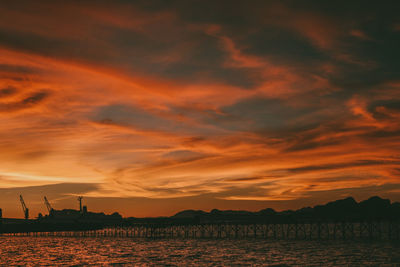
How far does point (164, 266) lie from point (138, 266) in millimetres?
4162

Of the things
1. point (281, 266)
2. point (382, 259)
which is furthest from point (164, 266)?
point (382, 259)

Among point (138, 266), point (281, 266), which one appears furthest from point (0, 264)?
point (281, 266)

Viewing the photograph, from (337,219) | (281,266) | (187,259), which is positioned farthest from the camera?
(337,219)

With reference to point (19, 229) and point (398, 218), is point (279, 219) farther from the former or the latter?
point (19, 229)

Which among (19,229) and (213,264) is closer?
(213,264)

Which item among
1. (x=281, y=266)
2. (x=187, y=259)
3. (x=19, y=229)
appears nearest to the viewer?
(x=281, y=266)

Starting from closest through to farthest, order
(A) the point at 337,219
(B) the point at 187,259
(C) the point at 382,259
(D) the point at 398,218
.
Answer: (C) the point at 382,259 < (B) the point at 187,259 < (D) the point at 398,218 < (A) the point at 337,219

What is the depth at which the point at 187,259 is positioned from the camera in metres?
72.9

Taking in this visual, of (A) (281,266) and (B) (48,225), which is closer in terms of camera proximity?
(A) (281,266)

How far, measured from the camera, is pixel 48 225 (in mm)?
198875

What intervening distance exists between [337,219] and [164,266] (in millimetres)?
65043

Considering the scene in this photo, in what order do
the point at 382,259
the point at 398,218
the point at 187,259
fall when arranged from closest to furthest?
the point at 382,259 < the point at 187,259 < the point at 398,218

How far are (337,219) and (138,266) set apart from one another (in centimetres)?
6761

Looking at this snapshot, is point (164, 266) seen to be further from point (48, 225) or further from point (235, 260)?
point (48, 225)
